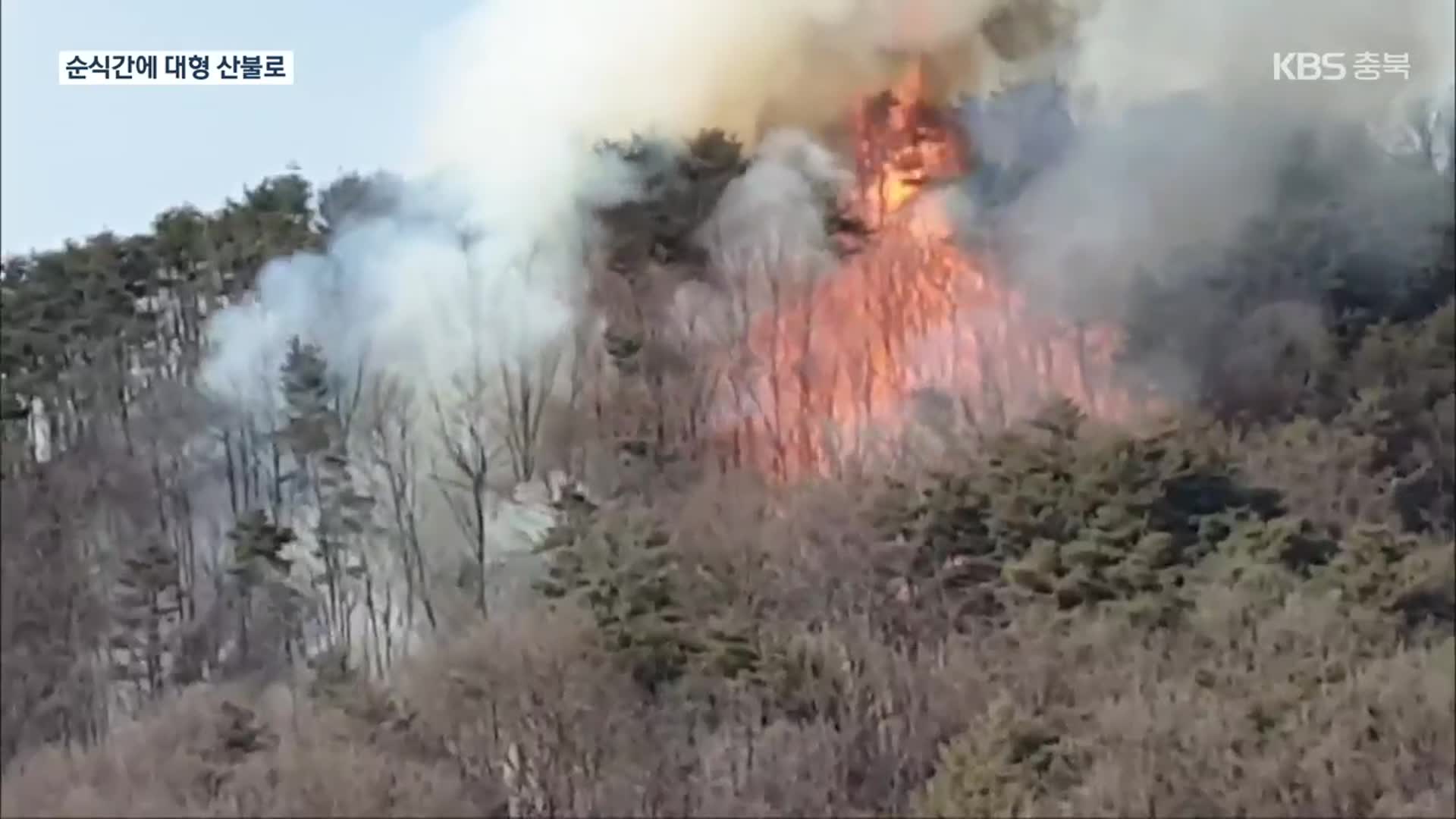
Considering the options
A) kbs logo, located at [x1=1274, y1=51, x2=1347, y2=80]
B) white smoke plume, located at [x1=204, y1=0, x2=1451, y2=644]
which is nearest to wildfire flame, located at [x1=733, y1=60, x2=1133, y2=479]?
white smoke plume, located at [x1=204, y1=0, x2=1451, y2=644]

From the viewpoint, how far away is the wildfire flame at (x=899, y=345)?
3143 millimetres

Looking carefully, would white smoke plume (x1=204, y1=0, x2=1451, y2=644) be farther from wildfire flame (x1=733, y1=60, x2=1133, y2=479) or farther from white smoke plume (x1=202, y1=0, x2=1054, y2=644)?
wildfire flame (x1=733, y1=60, x2=1133, y2=479)

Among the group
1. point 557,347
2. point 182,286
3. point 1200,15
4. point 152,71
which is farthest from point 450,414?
point 1200,15

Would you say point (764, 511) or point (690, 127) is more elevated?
point (690, 127)

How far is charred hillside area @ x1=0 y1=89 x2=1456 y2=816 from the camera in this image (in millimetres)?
2996

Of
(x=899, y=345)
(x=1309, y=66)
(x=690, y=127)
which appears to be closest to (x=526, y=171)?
(x=690, y=127)

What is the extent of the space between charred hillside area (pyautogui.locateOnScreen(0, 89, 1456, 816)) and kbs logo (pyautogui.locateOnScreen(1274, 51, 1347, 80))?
134mm

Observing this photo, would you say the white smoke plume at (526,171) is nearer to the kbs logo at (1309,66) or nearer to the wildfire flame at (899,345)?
the wildfire flame at (899,345)

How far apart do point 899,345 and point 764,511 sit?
0.38 meters

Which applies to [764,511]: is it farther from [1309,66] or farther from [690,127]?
[1309,66]

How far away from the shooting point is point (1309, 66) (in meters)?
3.20

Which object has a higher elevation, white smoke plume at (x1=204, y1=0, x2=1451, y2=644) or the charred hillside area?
white smoke plume at (x1=204, y1=0, x2=1451, y2=644)

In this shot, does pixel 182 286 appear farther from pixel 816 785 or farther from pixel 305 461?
pixel 816 785

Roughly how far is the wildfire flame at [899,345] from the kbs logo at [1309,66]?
1.88 ft
